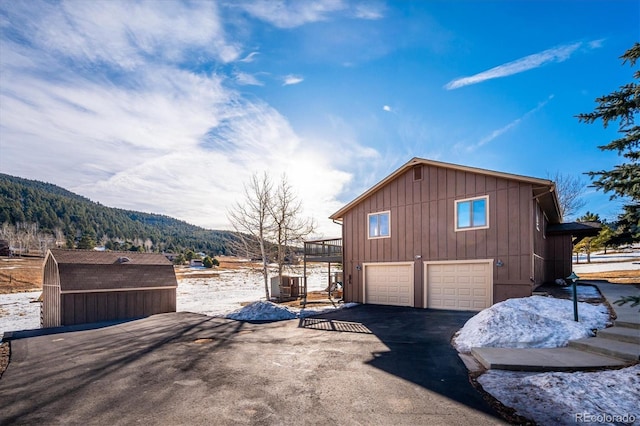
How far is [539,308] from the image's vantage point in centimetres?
800

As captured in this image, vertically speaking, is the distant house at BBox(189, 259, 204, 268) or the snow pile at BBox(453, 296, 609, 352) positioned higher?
the snow pile at BBox(453, 296, 609, 352)

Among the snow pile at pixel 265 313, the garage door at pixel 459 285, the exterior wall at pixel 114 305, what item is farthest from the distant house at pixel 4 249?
the garage door at pixel 459 285

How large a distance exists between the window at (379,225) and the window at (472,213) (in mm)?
3136

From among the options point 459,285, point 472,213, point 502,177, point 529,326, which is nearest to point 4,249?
point 459,285

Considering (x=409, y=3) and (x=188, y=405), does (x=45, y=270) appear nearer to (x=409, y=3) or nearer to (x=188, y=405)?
(x=188, y=405)

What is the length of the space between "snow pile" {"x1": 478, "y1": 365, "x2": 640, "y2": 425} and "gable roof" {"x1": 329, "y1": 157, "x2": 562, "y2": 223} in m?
7.56

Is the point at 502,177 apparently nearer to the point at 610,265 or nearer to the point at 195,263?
the point at 610,265

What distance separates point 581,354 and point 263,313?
928 cm

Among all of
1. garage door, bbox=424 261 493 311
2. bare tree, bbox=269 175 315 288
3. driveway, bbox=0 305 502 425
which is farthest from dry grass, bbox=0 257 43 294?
garage door, bbox=424 261 493 311

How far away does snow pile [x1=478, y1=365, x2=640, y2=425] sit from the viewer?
3.46 metres

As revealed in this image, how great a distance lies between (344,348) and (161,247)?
94.1 metres

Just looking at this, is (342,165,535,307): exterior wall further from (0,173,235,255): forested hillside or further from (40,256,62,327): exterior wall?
(0,173,235,255): forested hillside

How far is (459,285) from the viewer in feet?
40.2

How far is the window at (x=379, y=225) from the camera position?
575 inches
